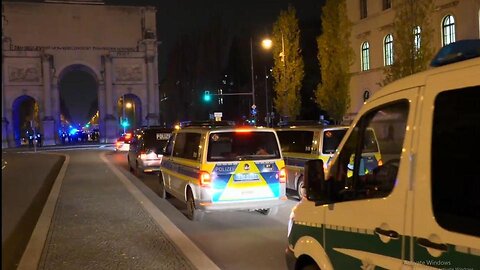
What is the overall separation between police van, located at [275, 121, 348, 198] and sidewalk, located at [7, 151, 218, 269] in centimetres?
363

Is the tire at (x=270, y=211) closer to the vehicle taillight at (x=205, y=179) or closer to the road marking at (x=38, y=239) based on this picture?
the vehicle taillight at (x=205, y=179)

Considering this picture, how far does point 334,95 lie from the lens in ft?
133

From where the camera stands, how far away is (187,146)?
39.4 feet

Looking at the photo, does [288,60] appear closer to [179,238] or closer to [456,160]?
[179,238]

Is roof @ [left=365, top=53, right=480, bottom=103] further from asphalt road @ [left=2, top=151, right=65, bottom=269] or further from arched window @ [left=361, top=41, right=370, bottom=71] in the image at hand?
arched window @ [left=361, top=41, right=370, bottom=71]

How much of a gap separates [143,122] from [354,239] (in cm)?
7307

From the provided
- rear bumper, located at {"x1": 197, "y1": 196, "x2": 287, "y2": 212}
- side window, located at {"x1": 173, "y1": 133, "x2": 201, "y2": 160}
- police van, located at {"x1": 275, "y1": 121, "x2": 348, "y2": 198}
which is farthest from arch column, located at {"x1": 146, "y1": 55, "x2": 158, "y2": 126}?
rear bumper, located at {"x1": 197, "y1": 196, "x2": 287, "y2": 212}

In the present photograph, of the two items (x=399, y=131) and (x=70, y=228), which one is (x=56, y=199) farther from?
(x=399, y=131)

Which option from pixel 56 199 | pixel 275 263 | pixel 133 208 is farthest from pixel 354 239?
pixel 56 199

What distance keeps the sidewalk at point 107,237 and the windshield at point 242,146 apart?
1.68 m

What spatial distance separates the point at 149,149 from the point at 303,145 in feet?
28.4

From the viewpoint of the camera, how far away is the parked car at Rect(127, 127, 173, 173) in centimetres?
2073

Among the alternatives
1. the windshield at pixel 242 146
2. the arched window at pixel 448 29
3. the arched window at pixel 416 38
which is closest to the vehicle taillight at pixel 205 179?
the windshield at pixel 242 146

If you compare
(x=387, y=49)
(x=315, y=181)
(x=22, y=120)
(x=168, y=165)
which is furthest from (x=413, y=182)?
(x=22, y=120)
